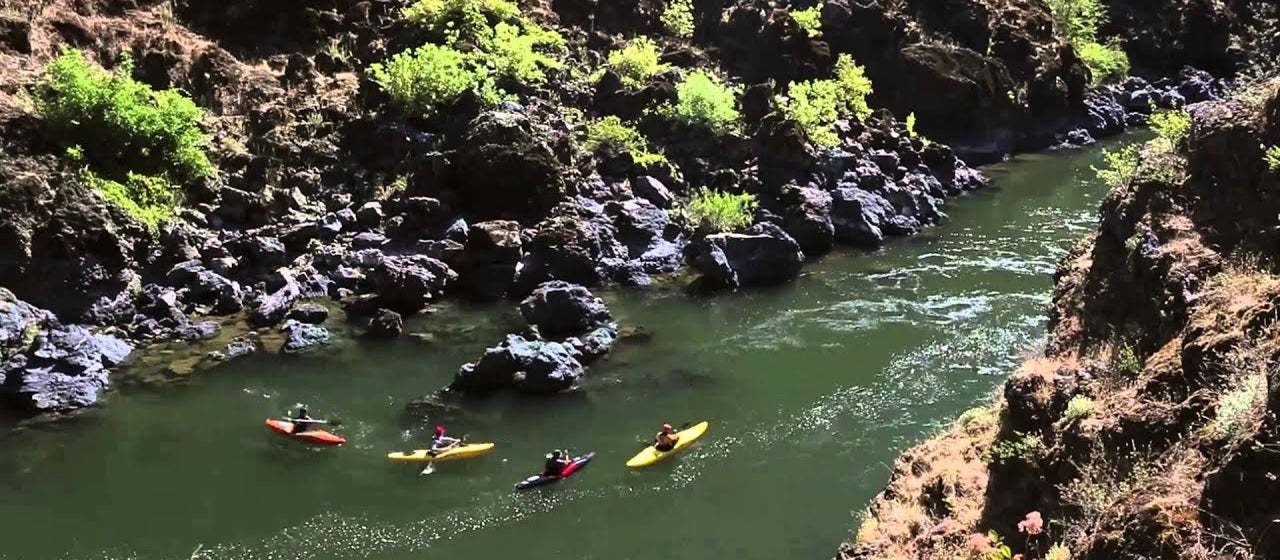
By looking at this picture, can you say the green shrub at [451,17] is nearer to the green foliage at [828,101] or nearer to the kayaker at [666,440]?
the green foliage at [828,101]

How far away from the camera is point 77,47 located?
3653cm

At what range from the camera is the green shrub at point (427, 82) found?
3797 centimetres

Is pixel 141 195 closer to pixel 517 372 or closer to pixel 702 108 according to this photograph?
pixel 517 372

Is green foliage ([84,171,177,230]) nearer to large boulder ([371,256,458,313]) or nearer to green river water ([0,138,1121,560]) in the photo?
large boulder ([371,256,458,313])

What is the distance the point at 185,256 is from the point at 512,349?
12.9 m

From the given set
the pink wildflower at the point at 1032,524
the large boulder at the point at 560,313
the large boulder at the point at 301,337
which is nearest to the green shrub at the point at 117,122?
the large boulder at the point at 301,337

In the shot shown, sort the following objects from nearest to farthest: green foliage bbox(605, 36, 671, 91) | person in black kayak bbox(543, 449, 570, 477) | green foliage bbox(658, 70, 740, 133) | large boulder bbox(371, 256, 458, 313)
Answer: person in black kayak bbox(543, 449, 570, 477) < large boulder bbox(371, 256, 458, 313) < green foliage bbox(658, 70, 740, 133) < green foliage bbox(605, 36, 671, 91)

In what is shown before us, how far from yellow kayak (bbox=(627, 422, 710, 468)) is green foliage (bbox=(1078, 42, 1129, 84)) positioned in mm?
46784

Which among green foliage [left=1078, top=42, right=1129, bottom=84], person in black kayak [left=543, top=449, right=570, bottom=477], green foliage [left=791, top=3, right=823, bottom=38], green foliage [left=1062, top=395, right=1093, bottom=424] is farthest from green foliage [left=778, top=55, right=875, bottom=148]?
green foliage [left=1062, top=395, right=1093, bottom=424]

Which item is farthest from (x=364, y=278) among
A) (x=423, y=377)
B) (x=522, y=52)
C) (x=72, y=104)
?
(x=522, y=52)

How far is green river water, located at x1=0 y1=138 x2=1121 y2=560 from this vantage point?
18375 mm

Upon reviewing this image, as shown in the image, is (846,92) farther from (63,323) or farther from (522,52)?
(63,323)

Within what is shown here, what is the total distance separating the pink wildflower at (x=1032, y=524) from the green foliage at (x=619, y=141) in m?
27.3

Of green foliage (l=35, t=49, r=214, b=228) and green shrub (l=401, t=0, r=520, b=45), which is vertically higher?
green shrub (l=401, t=0, r=520, b=45)
